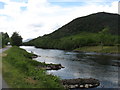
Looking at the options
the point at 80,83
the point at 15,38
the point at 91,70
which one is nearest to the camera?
the point at 80,83

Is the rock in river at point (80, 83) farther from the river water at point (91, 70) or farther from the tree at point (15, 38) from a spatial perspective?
the tree at point (15, 38)

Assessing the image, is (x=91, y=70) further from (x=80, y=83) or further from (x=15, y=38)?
(x=15, y=38)

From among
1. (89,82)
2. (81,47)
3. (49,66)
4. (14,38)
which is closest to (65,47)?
(81,47)

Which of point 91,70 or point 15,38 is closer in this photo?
point 91,70

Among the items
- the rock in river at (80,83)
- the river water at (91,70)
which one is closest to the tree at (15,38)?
the river water at (91,70)

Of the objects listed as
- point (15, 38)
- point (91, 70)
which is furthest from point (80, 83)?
point (15, 38)

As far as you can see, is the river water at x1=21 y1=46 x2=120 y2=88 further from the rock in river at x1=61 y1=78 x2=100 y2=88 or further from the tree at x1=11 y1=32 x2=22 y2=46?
the tree at x1=11 y1=32 x2=22 y2=46

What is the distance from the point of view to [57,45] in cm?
19962

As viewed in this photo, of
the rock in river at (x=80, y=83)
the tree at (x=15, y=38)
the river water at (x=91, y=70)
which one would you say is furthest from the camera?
the tree at (x=15, y=38)

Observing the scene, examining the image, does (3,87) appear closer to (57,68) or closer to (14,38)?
(57,68)

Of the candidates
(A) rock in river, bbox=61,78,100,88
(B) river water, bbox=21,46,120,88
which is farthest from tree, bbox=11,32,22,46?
(A) rock in river, bbox=61,78,100,88

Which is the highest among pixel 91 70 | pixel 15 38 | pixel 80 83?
pixel 15 38

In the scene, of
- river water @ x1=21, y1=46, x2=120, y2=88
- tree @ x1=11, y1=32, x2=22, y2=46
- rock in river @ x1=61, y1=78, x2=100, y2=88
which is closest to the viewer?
rock in river @ x1=61, y1=78, x2=100, y2=88

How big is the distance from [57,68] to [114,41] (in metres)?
115
